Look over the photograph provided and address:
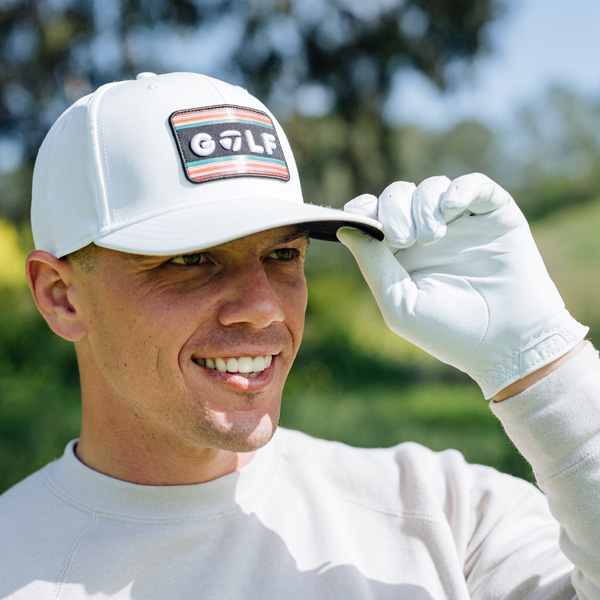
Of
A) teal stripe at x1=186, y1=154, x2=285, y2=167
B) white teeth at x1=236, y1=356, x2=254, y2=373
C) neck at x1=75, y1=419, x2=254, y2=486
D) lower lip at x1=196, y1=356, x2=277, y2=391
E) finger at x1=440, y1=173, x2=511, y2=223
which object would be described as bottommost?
neck at x1=75, y1=419, x2=254, y2=486

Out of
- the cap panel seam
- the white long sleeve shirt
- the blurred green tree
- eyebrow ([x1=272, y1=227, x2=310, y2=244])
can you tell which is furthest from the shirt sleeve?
the blurred green tree

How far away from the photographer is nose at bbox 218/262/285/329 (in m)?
1.37

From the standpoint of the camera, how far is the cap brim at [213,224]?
4.28 feet

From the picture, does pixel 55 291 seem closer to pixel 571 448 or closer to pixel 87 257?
pixel 87 257

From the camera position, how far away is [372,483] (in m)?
1.62

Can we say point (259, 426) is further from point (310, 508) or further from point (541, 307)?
point (541, 307)

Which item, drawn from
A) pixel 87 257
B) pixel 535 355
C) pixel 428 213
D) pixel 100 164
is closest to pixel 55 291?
pixel 87 257

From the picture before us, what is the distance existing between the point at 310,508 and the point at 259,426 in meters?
0.26

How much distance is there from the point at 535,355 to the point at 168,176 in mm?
684

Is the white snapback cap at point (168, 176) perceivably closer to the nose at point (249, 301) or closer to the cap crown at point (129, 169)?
the cap crown at point (129, 169)

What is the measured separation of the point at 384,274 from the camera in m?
1.36

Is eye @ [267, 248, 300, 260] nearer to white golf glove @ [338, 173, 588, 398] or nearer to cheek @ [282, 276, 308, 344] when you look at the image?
cheek @ [282, 276, 308, 344]

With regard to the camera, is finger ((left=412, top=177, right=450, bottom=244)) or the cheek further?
the cheek

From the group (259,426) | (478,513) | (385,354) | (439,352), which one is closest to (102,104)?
(259,426)
